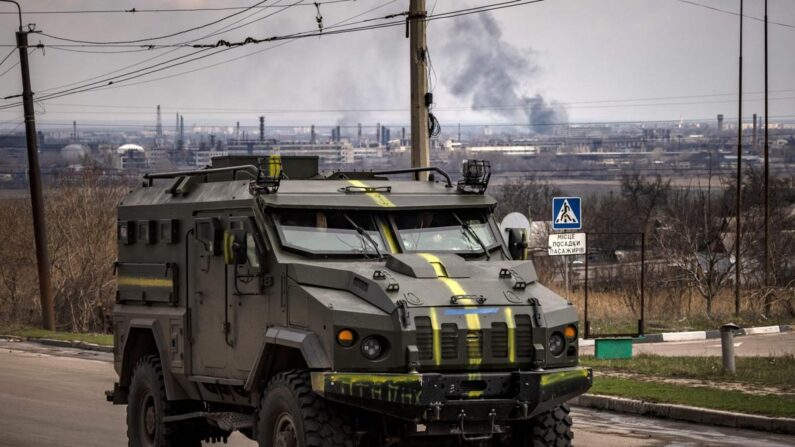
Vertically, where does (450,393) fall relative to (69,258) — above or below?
above

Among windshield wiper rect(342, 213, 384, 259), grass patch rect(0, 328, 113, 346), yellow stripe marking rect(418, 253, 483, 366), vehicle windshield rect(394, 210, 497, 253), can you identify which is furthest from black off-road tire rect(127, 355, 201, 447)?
grass patch rect(0, 328, 113, 346)

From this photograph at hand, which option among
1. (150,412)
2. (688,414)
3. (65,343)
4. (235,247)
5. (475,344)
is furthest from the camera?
(65,343)

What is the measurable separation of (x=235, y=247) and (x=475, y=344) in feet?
7.42

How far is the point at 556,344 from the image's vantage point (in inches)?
438

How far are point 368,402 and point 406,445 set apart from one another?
861 millimetres

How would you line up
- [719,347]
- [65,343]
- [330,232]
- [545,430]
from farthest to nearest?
[65,343] < [719,347] < [330,232] < [545,430]

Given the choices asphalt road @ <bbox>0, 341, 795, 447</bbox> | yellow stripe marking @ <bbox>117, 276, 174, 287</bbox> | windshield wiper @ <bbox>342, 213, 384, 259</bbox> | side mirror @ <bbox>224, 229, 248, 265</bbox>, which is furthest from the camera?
asphalt road @ <bbox>0, 341, 795, 447</bbox>

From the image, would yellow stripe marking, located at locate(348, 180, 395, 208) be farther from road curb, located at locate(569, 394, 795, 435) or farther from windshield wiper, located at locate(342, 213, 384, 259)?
road curb, located at locate(569, 394, 795, 435)

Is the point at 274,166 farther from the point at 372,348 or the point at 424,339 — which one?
the point at 424,339

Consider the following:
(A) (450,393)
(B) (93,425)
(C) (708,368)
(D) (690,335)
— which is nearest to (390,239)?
(A) (450,393)

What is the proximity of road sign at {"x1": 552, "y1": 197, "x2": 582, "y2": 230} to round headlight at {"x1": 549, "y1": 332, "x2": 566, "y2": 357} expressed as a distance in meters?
14.5

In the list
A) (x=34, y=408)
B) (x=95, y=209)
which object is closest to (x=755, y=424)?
(x=34, y=408)

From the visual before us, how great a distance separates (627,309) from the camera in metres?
38.4

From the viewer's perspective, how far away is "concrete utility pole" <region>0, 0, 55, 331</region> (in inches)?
1533
